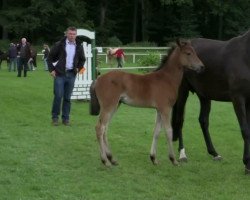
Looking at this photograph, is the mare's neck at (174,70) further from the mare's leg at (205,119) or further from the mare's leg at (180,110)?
the mare's leg at (205,119)

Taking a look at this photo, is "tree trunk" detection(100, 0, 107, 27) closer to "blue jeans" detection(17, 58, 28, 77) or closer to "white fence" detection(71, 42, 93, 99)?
"blue jeans" detection(17, 58, 28, 77)

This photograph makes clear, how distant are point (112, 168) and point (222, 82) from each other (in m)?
2.25

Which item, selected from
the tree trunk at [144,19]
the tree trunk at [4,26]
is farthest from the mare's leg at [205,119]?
the tree trunk at [144,19]

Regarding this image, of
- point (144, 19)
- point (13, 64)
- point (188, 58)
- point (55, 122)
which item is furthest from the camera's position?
point (144, 19)

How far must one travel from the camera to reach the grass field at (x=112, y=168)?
698 centimetres

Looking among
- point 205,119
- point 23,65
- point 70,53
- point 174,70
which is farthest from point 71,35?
point 23,65

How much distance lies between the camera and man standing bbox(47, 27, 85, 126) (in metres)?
12.3

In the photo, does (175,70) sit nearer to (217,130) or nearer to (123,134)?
(123,134)

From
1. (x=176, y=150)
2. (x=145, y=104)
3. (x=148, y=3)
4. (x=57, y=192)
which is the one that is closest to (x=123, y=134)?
(x=176, y=150)

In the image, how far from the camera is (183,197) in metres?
6.79

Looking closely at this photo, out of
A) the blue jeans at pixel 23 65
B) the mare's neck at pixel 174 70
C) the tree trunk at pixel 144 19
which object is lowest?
the blue jeans at pixel 23 65

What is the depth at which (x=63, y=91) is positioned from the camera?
12.6 meters

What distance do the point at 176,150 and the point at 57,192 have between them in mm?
3722

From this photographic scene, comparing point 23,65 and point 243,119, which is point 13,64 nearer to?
point 23,65
